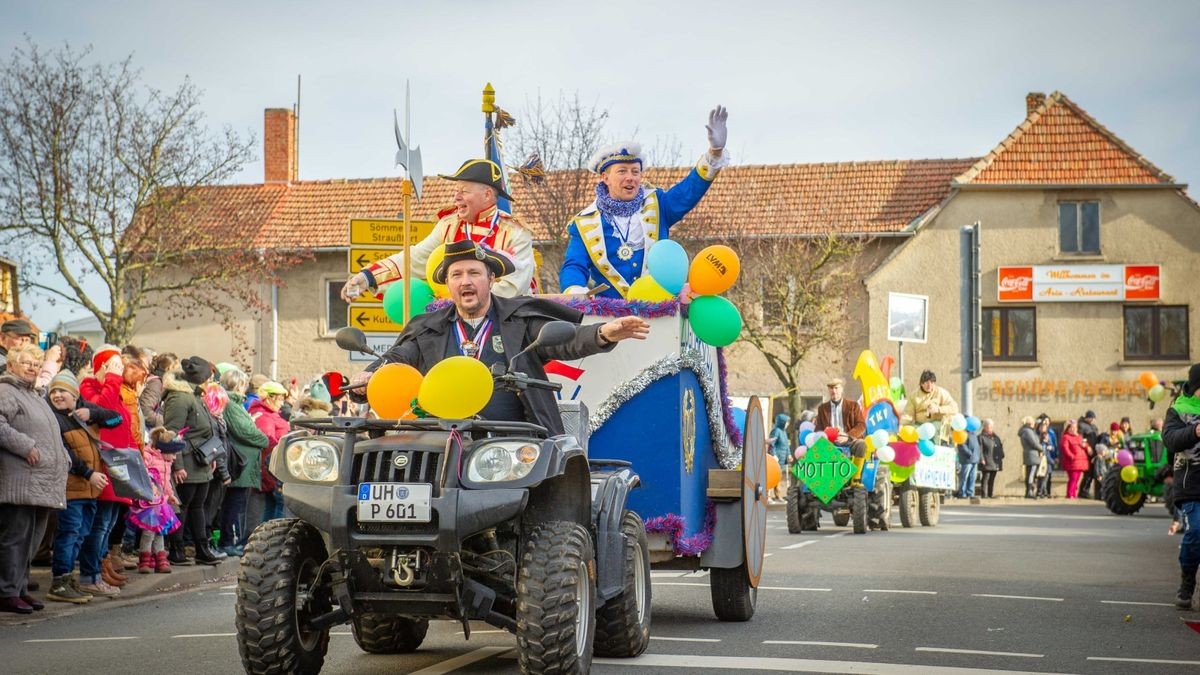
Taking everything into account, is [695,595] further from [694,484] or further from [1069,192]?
[1069,192]

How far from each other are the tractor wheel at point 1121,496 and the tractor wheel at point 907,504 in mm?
7843

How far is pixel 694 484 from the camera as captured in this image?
370 inches

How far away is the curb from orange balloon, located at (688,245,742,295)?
17.0 feet

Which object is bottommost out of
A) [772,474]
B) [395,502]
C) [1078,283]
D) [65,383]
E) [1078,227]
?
[772,474]

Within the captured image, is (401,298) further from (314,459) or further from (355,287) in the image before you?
(314,459)

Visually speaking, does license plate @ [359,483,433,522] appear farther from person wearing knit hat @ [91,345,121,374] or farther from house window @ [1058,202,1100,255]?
house window @ [1058,202,1100,255]

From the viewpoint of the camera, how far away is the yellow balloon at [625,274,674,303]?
9.47 metres

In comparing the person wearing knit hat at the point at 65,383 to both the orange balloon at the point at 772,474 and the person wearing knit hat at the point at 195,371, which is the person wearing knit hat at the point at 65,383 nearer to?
the person wearing knit hat at the point at 195,371

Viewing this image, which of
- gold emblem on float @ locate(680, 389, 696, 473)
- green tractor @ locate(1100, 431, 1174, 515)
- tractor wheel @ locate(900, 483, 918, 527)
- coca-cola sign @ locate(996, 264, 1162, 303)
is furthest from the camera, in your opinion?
coca-cola sign @ locate(996, 264, 1162, 303)

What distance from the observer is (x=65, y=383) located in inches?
480

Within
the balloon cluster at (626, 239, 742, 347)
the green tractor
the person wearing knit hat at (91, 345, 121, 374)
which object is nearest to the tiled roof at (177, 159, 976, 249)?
the green tractor

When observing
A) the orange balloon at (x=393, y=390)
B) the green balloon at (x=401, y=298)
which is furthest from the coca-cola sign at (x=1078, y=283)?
the orange balloon at (x=393, y=390)

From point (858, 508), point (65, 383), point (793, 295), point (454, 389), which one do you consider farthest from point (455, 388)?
point (793, 295)

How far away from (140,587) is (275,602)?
704cm
